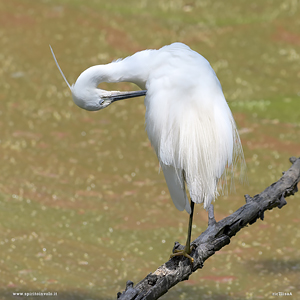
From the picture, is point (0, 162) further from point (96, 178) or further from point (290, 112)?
point (290, 112)

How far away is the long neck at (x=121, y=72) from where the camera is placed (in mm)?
2590

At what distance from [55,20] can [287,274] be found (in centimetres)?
532

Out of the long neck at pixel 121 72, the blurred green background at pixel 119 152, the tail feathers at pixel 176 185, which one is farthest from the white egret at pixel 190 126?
the blurred green background at pixel 119 152

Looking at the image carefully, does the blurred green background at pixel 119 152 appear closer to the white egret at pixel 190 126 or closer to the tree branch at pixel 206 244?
the tree branch at pixel 206 244

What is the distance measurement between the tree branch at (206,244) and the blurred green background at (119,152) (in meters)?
1.07

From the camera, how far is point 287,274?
3686mm

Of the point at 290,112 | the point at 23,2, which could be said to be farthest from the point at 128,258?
the point at 23,2

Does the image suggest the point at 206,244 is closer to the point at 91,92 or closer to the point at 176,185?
the point at 176,185

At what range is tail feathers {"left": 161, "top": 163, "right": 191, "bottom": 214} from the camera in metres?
2.53

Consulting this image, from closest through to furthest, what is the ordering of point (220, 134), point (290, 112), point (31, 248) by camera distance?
point (220, 134) → point (31, 248) → point (290, 112)

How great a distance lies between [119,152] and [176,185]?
9.15 feet

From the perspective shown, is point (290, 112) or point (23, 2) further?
point (23, 2)

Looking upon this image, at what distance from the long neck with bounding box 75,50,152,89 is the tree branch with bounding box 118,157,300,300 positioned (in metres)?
0.83

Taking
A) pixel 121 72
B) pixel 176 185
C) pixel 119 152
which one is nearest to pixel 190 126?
pixel 176 185
